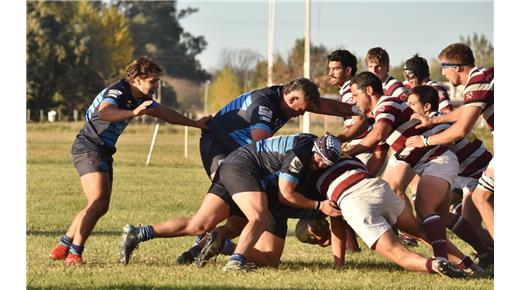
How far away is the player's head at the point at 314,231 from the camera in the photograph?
10297mm

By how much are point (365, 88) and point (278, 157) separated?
157cm

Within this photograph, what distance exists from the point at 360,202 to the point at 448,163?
4.44 feet

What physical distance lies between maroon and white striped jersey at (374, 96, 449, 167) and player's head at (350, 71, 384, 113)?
0.20 meters

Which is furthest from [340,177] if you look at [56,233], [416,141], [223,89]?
[223,89]

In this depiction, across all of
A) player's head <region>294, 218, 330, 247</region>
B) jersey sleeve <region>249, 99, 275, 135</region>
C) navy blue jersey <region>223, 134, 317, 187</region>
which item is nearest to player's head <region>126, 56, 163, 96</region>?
jersey sleeve <region>249, 99, 275, 135</region>

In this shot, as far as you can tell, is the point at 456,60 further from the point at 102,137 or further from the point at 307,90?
the point at 102,137

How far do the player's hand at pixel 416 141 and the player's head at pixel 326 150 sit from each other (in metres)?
0.91

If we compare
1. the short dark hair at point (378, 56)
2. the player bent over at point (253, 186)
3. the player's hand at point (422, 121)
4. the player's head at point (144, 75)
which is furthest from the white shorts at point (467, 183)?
the player's head at point (144, 75)

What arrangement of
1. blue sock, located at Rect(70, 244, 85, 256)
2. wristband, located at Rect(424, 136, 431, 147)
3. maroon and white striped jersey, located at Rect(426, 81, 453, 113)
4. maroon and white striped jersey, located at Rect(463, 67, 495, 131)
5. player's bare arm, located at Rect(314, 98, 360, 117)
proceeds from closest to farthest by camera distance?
1. maroon and white striped jersey, located at Rect(463, 67, 495, 131)
2. wristband, located at Rect(424, 136, 431, 147)
3. blue sock, located at Rect(70, 244, 85, 256)
4. player's bare arm, located at Rect(314, 98, 360, 117)
5. maroon and white striped jersey, located at Rect(426, 81, 453, 113)

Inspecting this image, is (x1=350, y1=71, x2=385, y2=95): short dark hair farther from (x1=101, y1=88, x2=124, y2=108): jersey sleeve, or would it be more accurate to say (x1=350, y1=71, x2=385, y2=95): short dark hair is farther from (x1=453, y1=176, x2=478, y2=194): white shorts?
(x1=101, y1=88, x2=124, y2=108): jersey sleeve

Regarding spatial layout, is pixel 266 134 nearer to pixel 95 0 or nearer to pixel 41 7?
pixel 41 7

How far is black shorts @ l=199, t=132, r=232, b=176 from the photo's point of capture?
10883 millimetres

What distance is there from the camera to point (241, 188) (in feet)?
32.0

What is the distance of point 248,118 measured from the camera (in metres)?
10.7
